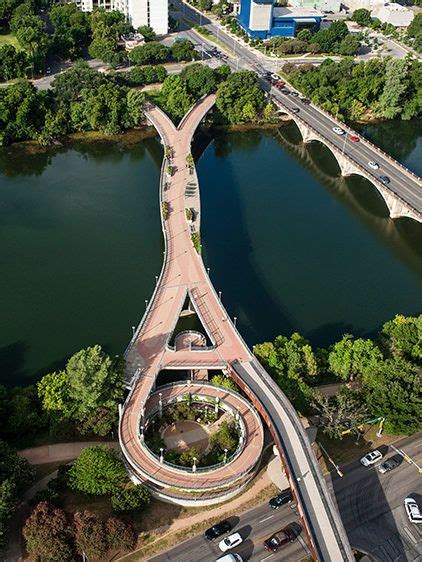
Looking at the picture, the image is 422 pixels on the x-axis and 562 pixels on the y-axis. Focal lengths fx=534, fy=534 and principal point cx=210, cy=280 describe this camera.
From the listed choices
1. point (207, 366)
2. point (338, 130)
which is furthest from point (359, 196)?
point (207, 366)

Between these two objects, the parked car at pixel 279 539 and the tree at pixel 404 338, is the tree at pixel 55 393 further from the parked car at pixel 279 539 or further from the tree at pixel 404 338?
the tree at pixel 404 338

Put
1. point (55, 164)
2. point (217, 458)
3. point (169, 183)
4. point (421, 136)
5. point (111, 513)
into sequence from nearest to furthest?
point (111, 513), point (217, 458), point (169, 183), point (55, 164), point (421, 136)

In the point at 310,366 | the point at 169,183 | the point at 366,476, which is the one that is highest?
the point at 169,183

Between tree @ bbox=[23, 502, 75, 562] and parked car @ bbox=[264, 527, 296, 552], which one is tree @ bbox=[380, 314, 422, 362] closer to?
parked car @ bbox=[264, 527, 296, 552]

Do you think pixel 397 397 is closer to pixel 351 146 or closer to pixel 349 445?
pixel 349 445

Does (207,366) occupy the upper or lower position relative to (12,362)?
upper

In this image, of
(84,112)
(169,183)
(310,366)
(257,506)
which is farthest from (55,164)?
(257,506)

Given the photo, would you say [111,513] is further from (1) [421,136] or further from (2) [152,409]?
(1) [421,136]
